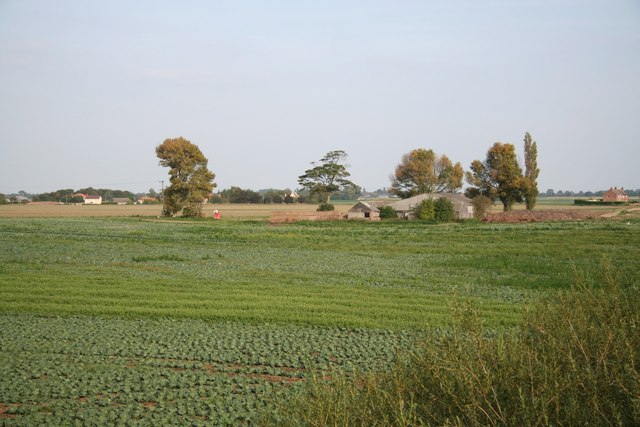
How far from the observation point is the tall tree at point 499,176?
3460 inches

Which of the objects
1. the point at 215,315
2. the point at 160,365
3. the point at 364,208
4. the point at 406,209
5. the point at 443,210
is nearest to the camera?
the point at 160,365

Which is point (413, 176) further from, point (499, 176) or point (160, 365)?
point (160, 365)

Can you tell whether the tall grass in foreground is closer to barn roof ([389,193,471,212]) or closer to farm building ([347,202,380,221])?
farm building ([347,202,380,221])

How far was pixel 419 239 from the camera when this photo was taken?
150 feet

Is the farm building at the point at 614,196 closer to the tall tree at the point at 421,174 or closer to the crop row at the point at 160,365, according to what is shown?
the tall tree at the point at 421,174

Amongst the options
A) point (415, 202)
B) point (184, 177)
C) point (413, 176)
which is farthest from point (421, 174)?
point (184, 177)

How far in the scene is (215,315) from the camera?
16766 millimetres

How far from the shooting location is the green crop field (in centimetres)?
991

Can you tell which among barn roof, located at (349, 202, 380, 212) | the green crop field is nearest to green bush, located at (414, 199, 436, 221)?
barn roof, located at (349, 202, 380, 212)

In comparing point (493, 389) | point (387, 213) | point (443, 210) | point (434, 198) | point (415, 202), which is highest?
point (434, 198)

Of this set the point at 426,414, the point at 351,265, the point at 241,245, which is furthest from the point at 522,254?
the point at 426,414

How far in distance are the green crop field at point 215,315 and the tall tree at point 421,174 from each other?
60.8 metres

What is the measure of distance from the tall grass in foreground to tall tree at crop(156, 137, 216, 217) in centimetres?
7625

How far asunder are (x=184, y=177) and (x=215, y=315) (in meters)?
66.5
